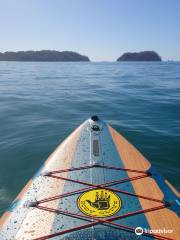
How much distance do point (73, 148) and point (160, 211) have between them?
2687mm

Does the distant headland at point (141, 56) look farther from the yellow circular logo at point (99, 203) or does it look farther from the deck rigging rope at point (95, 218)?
the yellow circular logo at point (99, 203)

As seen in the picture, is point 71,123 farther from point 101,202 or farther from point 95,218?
point 95,218

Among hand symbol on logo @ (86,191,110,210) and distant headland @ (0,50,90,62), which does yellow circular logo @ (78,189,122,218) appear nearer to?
hand symbol on logo @ (86,191,110,210)

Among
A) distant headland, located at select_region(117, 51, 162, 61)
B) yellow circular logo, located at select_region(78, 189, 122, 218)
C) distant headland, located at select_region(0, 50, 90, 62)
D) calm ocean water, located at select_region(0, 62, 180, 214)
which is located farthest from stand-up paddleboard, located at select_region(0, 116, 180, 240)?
distant headland, located at select_region(117, 51, 162, 61)

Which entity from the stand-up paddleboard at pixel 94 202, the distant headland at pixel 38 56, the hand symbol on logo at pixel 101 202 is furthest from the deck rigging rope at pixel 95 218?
the distant headland at pixel 38 56

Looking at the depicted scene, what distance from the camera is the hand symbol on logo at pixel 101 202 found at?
4.27 metres

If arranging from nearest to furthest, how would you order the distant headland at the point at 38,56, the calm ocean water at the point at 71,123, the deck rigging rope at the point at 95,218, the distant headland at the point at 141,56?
the deck rigging rope at the point at 95,218
the calm ocean water at the point at 71,123
the distant headland at the point at 38,56
the distant headland at the point at 141,56

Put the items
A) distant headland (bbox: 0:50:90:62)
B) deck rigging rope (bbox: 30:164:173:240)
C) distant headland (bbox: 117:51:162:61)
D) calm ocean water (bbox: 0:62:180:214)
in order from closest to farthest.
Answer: deck rigging rope (bbox: 30:164:173:240), calm ocean water (bbox: 0:62:180:214), distant headland (bbox: 0:50:90:62), distant headland (bbox: 117:51:162:61)

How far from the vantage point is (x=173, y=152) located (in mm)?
8188

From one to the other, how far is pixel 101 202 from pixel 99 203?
4cm

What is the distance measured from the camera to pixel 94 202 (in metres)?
4.37

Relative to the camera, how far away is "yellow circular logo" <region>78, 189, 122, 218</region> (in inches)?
164

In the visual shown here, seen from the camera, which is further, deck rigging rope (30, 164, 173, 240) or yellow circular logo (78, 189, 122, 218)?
yellow circular logo (78, 189, 122, 218)

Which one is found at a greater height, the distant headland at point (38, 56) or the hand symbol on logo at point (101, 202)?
the distant headland at point (38, 56)
